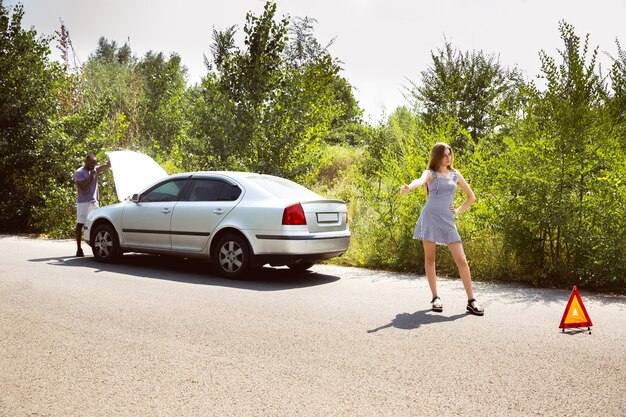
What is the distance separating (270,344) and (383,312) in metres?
1.84

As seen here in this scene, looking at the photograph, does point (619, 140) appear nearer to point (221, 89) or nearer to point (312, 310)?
point (312, 310)

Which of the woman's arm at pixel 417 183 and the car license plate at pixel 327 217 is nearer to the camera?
the woman's arm at pixel 417 183

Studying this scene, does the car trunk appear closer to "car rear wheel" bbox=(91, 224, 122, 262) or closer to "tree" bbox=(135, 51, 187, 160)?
"car rear wheel" bbox=(91, 224, 122, 262)

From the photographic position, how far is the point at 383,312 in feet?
21.7

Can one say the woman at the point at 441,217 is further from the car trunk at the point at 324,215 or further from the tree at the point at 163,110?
the tree at the point at 163,110

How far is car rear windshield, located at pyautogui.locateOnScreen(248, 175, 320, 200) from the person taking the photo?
9000mm

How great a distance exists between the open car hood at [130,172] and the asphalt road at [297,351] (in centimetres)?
492

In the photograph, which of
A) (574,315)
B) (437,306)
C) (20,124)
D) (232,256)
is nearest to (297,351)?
(437,306)

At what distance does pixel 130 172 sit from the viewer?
13.5 m

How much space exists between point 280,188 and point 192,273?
1.98 metres

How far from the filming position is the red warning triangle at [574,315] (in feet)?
18.6

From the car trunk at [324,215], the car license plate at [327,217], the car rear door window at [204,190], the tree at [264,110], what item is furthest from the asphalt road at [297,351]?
the tree at [264,110]

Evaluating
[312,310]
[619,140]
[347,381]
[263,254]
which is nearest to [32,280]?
[263,254]

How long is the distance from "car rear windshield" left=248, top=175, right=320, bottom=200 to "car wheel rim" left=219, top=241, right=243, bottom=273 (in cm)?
100
